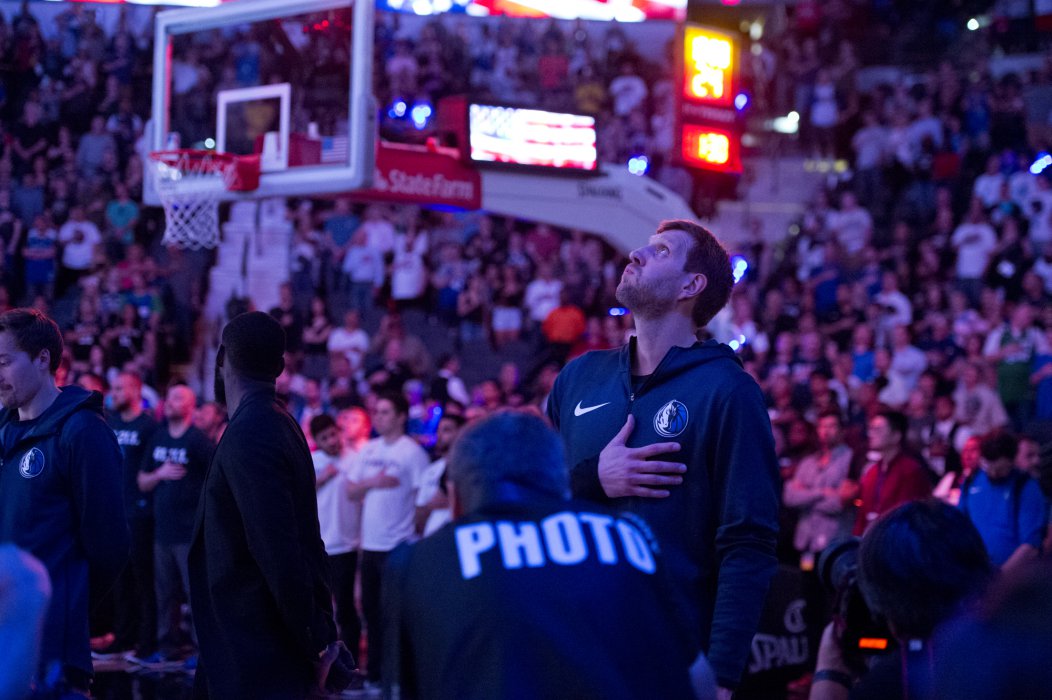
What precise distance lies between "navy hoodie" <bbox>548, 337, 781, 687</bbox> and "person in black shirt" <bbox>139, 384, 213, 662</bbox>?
679 cm

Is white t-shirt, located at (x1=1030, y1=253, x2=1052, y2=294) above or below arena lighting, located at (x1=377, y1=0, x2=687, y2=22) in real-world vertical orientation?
below

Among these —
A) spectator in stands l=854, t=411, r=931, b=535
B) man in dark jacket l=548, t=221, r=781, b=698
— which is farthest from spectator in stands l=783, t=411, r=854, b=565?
man in dark jacket l=548, t=221, r=781, b=698

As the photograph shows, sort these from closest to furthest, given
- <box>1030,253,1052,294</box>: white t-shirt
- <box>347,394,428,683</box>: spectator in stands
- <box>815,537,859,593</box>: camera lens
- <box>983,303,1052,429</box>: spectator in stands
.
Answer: <box>815,537,859,593</box>: camera lens
<box>347,394,428,683</box>: spectator in stands
<box>983,303,1052,429</box>: spectator in stands
<box>1030,253,1052,294</box>: white t-shirt

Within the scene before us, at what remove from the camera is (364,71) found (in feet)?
32.0

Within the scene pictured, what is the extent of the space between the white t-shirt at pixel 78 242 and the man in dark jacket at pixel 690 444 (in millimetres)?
14658

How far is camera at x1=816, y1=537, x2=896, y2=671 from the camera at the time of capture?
10.3 feet

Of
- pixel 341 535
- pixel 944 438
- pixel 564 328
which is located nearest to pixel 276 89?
pixel 341 535

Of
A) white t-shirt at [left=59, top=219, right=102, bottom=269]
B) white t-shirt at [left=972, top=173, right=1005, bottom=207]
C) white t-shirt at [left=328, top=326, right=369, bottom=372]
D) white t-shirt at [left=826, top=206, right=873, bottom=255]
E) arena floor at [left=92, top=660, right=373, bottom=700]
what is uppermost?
white t-shirt at [left=972, top=173, right=1005, bottom=207]

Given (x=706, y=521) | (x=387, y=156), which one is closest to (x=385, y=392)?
(x=387, y=156)

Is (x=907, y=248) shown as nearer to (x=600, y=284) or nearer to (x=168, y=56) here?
(x=600, y=284)

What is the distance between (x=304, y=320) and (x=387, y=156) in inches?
219

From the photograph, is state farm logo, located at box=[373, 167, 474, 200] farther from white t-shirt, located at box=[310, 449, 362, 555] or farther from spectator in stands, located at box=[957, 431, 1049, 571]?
spectator in stands, located at box=[957, 431, 1049, 571]

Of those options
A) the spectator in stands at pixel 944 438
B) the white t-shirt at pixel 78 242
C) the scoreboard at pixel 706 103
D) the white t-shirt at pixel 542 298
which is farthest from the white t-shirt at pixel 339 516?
the white t-shirt at pixel 78 242

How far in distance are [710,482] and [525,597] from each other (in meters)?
1.30
